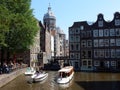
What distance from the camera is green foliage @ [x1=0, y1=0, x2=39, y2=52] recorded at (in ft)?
179

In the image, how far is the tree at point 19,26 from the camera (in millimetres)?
54656

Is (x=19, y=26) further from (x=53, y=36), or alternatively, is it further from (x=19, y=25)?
(x=53, y=36)

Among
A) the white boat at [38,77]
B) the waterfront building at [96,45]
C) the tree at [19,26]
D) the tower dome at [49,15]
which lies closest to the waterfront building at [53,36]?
the tower dome at [49,15]

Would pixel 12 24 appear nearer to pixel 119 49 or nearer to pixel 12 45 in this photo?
pixel 12 45

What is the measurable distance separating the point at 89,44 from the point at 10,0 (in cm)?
3507

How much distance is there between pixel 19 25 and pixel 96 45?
3360 cm

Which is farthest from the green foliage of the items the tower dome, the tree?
the tower dome

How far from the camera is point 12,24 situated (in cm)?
5456

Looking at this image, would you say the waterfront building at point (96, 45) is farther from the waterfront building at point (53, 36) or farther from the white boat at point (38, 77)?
the waterfront building at point (53, 36)

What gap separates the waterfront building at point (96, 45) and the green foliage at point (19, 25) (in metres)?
27.0

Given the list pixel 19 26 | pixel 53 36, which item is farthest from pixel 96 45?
pixel 53 36

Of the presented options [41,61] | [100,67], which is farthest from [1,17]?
[41,61]

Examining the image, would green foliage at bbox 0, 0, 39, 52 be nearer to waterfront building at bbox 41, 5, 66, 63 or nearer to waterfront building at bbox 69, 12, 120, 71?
waterfront building at bbox 69, 12, 120, 71

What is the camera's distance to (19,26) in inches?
2163
